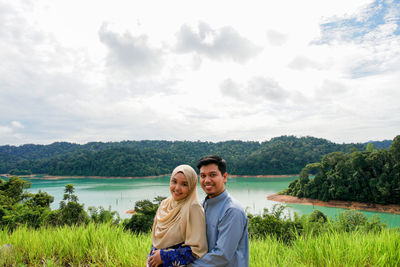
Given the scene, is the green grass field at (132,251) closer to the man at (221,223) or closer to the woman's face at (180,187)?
the man at (221,223)

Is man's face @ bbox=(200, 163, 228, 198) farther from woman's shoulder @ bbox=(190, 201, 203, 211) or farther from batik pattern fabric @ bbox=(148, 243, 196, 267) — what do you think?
batik pattern fabric @ bbox=(148, 243, 196, 267)

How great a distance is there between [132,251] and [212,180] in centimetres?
170

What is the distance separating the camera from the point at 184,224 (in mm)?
1616

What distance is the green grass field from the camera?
2.44m

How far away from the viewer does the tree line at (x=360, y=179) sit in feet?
89.6

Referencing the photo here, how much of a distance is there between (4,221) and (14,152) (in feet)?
337

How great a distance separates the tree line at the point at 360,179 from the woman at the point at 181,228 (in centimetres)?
3169

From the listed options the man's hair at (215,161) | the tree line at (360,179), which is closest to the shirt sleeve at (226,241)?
the man's hair at (215,161)

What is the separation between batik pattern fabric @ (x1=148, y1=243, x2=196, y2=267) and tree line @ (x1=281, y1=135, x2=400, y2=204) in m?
31.7

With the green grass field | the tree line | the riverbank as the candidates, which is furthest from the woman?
the riverbank

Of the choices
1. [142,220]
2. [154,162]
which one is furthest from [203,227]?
[154,162]

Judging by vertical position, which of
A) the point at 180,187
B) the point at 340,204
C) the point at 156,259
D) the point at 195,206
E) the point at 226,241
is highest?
the point at 180,187

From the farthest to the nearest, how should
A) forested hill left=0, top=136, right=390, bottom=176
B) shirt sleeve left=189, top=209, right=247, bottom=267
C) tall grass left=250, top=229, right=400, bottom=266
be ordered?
forested hill left=0, top=136, right=390, bottom=176
tall grass left=250, top=229, right=400, bottom=266
shirt sleeve left=189, top=209, right=247, bottom=267

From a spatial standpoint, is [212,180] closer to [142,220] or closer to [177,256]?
[177,256]
